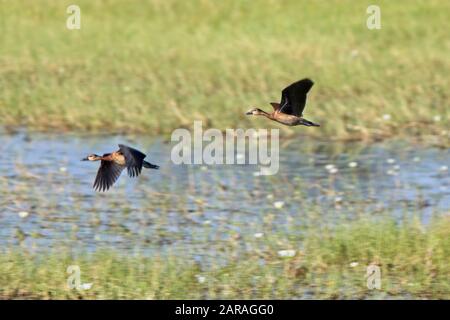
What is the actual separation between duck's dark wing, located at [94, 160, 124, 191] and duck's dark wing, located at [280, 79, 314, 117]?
1208 mm

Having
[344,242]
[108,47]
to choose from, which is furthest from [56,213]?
[108,47]

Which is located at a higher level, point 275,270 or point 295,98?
point 295,98

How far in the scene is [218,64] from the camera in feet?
52.2

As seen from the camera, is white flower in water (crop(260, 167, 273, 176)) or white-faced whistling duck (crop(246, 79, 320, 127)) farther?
white flower in water (crop(260, 167, 273, 176))

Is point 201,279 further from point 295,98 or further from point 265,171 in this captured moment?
point 265,171

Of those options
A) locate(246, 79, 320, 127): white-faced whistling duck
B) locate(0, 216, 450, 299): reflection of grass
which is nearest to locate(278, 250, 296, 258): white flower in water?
locate(0, 216, 450, 299): reflection of grass

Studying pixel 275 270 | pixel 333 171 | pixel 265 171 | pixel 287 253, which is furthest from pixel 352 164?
pixel 275 270

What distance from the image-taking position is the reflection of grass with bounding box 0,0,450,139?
1334 cm

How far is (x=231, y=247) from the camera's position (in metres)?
8.41

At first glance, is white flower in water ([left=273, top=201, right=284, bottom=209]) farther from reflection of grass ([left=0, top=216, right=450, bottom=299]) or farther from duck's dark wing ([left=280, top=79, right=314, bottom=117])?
duck's dark wing ([left=280, top=79, right=314, bottom=117])

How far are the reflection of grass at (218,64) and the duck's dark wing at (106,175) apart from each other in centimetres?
503

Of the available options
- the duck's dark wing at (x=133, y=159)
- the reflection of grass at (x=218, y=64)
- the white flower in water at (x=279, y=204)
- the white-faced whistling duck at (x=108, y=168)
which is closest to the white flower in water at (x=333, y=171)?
the white flower in water at (x=279, y=204)

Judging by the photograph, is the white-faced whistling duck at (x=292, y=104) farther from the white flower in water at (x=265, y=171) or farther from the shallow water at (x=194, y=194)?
the white flower in water at (x=265, y=171)

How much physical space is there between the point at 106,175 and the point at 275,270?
1.25 meters
